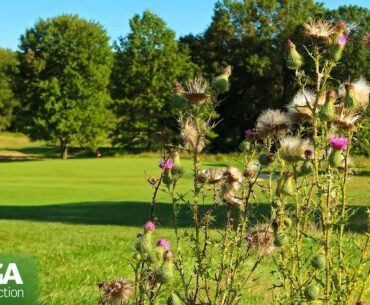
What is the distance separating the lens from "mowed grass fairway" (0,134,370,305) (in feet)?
20.7

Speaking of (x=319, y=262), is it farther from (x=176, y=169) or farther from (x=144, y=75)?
(x=144, y=75)

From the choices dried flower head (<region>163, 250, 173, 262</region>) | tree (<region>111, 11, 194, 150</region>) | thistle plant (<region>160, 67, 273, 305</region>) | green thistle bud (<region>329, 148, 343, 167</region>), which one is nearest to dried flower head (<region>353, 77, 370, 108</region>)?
green thistle bud (<region>329, 148, 343, 167</region>)

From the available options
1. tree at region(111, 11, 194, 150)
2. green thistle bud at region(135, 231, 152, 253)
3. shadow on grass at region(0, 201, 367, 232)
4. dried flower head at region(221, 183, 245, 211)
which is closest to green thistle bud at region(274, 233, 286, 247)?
dried flower head at region(221, 183, 245, 211)

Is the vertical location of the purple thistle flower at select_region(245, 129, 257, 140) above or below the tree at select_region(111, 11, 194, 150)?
below

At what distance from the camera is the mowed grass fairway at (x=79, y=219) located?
6316 mm

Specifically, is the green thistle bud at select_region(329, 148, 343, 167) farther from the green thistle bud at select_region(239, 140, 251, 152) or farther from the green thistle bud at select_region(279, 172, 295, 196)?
the green thistle bud at select_region(239, 140, 251, 152)

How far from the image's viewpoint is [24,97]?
51219 mm

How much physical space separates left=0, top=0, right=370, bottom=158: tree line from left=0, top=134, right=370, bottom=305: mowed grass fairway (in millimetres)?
12530

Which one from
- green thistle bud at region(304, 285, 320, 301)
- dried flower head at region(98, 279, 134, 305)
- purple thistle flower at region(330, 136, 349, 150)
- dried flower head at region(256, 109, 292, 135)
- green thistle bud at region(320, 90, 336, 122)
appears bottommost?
dried flower head at region(98, 279, 134, 305)

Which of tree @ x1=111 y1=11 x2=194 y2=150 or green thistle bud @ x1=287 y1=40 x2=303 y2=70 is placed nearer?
green thistle bud @ x1=287 y1=40 x2=303 y2=70

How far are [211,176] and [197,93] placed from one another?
18.5 inches

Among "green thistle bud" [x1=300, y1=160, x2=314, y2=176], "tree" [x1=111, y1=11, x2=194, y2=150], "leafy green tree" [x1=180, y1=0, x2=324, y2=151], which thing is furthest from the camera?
"tree" [x1=111, y1=11, x2=194, y2=150]

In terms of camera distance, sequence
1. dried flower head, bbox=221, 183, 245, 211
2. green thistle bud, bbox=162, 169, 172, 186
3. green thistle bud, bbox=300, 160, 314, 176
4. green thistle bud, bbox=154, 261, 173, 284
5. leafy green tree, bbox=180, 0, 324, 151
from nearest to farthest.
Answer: green thistle bud, bbox=154, 261, 173, 284, green thistle bud, bbox=162, 169, 172, 186, green thistle bud, bbox=300, 160, 314, 176, dried flower head, bbox=221, 183, 245, 211, leafy green tree, bbox=180, 0, 324, 151

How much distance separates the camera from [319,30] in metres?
2.47
